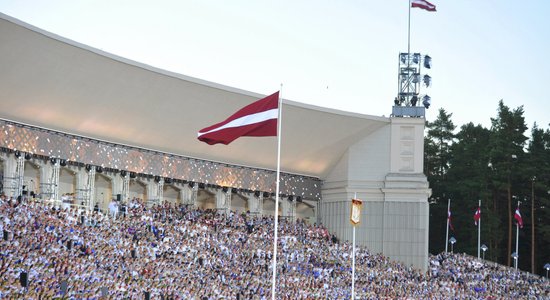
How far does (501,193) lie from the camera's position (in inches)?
2985

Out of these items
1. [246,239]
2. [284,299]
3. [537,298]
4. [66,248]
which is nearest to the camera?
[66,248]

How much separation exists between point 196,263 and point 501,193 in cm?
4160

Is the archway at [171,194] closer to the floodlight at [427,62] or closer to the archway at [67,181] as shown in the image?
the archway at [67,181]

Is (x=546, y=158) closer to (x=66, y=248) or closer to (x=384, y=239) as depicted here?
(x=384, y=239)

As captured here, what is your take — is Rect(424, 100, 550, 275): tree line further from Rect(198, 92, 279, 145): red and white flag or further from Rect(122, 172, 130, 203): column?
Rect(198, 92, 279, 145): red and white flag

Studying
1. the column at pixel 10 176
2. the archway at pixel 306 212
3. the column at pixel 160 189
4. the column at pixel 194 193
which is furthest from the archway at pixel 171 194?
the column at pixel 10 176

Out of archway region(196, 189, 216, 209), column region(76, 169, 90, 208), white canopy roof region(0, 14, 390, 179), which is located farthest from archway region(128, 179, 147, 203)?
archway region(196, 189, 216, 209)

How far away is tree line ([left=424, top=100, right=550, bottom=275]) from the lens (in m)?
72.9

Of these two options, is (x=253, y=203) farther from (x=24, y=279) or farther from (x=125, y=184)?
(x=24, y=279)

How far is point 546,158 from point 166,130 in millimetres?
34565

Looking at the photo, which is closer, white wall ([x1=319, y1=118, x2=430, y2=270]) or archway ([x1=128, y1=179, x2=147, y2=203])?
archway ([x1=128, y1=179, x2=147, y2=203])

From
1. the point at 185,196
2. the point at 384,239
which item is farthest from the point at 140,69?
the point at 384,239

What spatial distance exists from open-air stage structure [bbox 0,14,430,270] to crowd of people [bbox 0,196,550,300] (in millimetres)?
3434

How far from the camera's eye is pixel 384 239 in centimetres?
5906
